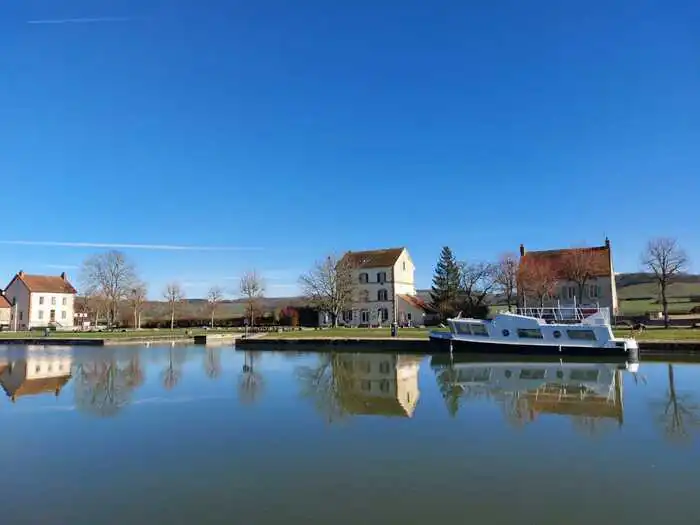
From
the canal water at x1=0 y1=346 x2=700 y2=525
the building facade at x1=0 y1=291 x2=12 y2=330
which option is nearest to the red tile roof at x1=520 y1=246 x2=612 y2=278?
the canal water at x1=0 y1=346 x2=700 y2=525

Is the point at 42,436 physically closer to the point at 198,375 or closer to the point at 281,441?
the point at 281,441

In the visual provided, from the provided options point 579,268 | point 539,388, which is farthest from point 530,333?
point 579,268

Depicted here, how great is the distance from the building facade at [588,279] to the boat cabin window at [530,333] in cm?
1821

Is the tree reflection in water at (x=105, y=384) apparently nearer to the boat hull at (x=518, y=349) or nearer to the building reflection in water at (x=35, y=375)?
the building reflection in water at (x=35, y=375)

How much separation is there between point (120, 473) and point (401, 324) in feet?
151

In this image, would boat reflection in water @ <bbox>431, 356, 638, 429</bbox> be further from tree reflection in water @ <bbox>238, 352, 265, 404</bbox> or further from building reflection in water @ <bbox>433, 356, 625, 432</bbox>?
tree reflection in water @ <bbox>238, 352, 265, 404</bbox>

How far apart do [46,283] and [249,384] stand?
55.6 metres

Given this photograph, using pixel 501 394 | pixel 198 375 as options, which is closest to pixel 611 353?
pixel 501 394

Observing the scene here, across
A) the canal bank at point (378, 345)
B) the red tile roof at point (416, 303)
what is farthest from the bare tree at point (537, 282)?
the canal bank at point (378, 345)

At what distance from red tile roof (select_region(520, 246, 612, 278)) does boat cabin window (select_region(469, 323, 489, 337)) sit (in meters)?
20.3

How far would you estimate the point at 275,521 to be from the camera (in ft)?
22.2

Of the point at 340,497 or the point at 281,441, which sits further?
the point at 281,441

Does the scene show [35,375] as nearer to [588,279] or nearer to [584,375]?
[584,375]

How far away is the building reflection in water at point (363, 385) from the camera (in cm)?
1464
